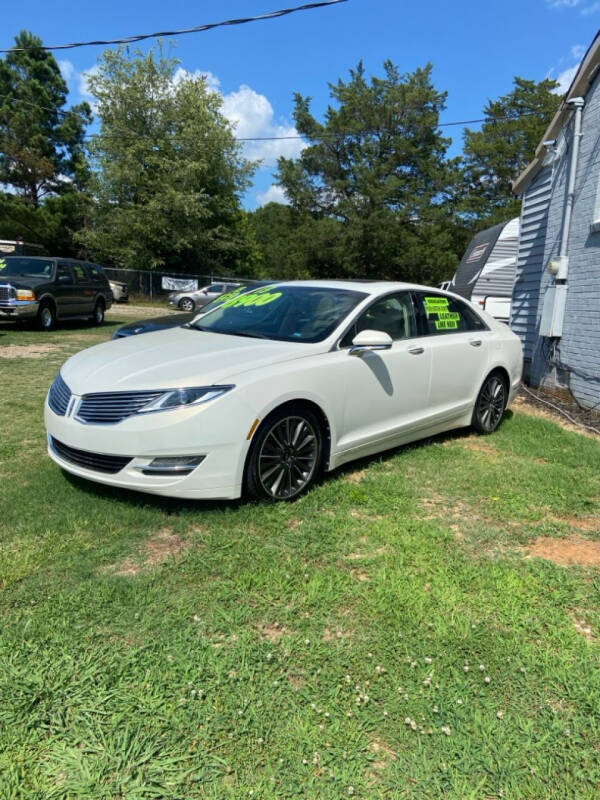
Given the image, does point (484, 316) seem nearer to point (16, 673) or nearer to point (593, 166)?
point (593, 166)

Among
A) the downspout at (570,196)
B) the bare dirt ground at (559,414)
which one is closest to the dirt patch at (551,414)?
the bare dirt ground at (559,414)

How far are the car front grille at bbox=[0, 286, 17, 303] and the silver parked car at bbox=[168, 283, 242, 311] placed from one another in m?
14.8

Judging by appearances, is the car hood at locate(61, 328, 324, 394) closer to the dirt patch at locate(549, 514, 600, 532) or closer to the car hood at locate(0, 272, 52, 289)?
the dirt patch at locate(549, 514, 600, 532)

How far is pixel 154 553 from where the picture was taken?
121 inches

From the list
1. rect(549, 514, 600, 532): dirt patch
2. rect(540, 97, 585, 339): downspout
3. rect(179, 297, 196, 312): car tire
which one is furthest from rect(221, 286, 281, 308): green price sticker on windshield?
rect(179, 297, 196, 312): car tire

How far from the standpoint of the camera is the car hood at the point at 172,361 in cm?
340

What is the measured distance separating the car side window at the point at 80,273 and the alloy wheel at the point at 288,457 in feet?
40.1

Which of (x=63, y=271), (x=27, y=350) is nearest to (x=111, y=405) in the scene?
(x=27, y=350)

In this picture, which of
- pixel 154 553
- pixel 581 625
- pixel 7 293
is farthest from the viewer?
pixel 7 293

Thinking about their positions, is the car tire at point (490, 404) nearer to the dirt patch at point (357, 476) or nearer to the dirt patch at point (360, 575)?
the dirt patch at point (357, 476)

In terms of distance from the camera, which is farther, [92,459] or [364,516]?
[364,516]

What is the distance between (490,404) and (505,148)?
142 ft

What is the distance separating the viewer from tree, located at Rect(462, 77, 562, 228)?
1638 inches

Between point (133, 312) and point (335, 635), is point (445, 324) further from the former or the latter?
point (133, 312)
